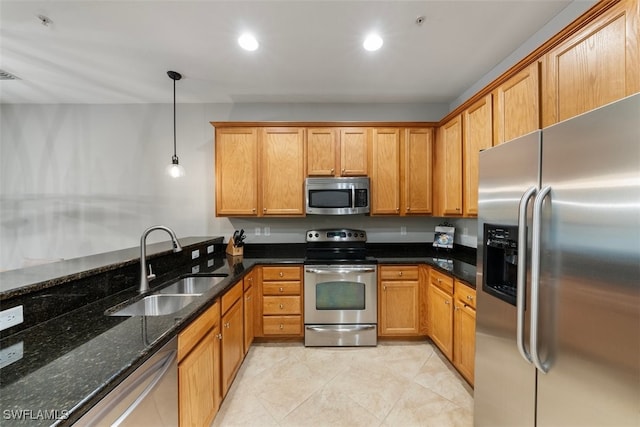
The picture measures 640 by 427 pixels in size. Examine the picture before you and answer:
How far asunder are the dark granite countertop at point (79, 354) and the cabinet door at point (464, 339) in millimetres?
1919

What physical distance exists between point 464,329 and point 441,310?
360mm

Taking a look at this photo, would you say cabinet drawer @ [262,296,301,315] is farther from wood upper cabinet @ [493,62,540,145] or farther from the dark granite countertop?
wood upper cabinet @ [493,62,540,145]

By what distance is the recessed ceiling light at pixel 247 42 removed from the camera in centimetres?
201

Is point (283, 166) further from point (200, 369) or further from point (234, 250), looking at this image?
point (200, 369)

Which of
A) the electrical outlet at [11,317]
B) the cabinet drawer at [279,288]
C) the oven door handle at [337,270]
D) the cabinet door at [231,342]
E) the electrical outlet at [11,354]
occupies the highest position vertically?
the electrical outlet at [11,317]

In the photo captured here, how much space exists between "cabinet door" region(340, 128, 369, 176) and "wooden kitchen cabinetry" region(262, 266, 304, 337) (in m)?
1.30

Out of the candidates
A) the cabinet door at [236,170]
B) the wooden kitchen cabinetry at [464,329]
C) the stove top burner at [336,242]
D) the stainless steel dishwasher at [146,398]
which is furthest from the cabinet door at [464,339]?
the cabinet door at [236,170]

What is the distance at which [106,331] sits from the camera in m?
1.11

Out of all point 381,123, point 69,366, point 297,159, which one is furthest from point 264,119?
→ point 69,366

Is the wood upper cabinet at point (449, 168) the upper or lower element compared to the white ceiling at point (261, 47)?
lower

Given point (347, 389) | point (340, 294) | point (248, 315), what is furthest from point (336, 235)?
point (347, 389)

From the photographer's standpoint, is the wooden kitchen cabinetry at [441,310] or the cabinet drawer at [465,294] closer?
the cabinet drawer at [465,294]

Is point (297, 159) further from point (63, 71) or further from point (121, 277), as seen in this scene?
point (63, 71)

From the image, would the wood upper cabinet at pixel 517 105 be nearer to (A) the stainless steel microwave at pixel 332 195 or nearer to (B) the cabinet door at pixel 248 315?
(A) the stainless steel microwave at pixel 332 195
